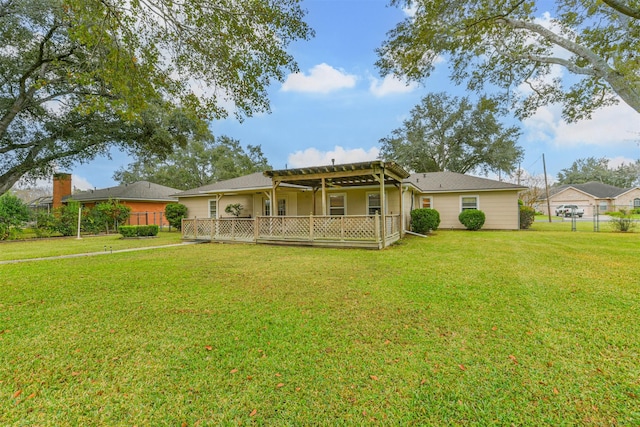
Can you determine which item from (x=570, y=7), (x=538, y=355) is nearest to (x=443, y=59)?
(x=570, y=7)

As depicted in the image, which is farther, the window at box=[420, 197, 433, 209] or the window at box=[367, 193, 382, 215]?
the window at box=[420, 197, 433, 209]

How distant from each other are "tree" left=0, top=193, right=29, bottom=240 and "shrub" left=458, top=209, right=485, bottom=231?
2439 centimetres

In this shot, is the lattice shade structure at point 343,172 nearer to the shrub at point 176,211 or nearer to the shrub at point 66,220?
the shrub at point 176,211

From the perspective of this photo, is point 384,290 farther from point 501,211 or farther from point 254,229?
point 501,211

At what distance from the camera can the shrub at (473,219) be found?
15.4 metres

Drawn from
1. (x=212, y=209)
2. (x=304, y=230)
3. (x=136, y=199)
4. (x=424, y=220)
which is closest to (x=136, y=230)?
(x=212, y=209)

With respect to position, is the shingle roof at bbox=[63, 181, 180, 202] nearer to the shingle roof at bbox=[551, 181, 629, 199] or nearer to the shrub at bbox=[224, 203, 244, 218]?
the shrub at bbox=[224, 203, 244, 218]

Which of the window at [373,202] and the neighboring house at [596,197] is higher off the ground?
the neighboring house at [596,197]

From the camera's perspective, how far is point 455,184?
17047mm

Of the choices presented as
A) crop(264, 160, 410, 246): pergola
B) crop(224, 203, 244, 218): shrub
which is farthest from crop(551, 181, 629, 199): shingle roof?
crop(224, 203, 244, 218): shrub

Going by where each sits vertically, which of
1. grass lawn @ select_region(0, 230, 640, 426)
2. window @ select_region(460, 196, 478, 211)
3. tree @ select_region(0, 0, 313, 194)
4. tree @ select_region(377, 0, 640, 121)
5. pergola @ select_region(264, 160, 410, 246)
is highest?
tree @ select_region(377, 0, 640, 121)

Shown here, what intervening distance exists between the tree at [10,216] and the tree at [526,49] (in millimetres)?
19476

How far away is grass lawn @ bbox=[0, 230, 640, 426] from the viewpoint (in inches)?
81.7

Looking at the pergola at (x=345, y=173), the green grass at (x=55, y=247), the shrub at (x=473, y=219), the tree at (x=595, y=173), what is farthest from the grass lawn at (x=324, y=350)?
the tree at (x=595, y=173)
